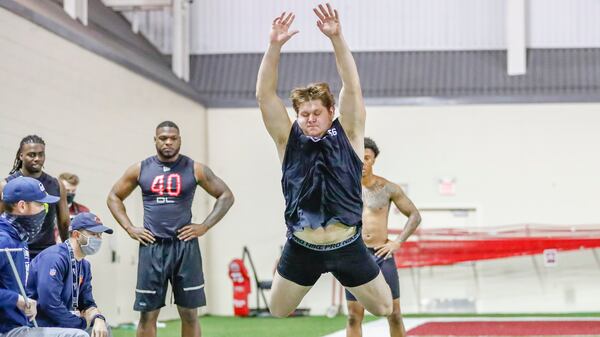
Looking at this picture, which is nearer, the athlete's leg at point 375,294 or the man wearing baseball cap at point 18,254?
the man wearing baseball cap at point 18,254

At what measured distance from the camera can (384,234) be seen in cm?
Result: 860

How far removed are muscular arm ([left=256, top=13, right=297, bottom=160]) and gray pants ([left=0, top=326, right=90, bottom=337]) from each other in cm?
162

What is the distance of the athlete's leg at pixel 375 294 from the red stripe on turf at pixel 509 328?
5.25 meters

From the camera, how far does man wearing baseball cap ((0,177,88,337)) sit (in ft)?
17.8

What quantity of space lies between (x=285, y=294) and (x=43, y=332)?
1.64m

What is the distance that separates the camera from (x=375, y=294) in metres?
6.55

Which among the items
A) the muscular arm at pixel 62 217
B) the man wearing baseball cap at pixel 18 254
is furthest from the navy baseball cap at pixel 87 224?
the muscular arm at pixel 62 217

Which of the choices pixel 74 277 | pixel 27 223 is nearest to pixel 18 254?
pixel 27 223

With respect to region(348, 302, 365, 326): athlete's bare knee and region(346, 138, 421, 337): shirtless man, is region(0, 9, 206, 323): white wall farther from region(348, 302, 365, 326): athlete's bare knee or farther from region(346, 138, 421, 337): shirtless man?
region(348, 302, 365, 326): athlete's bare knee

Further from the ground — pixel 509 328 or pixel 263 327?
pixel 509 328

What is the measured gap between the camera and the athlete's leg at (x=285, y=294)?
21.3ft

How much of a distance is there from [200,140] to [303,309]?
3.91 m

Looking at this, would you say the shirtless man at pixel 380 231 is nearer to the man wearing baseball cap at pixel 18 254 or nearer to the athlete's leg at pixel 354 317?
the athlete's leg at pixel 354 317

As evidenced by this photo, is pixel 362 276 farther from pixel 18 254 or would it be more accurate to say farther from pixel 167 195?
pixel 167 195
